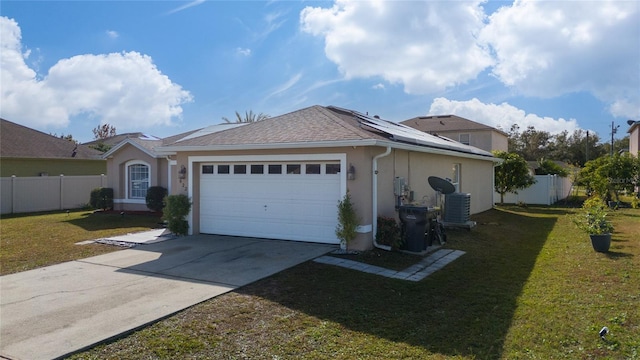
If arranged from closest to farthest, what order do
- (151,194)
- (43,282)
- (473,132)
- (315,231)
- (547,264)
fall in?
(43,282) < (547,264) < (315,231) < (151,194) < (473,132)

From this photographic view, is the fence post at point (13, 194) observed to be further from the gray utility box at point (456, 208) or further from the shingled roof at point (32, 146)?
the gray utility box at point (456, 208)

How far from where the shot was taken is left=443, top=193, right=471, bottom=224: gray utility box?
12.7 m

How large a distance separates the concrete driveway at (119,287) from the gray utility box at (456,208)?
197 inches

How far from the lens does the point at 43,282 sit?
7.11 m

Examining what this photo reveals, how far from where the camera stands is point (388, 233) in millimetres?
9414

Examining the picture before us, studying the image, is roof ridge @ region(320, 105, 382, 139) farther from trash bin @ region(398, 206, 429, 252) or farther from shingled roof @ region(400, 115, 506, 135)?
shingled roof @ region(400, 115, 506, 135)

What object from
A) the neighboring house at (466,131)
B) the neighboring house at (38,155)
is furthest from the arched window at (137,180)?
the neighboring house at (466,131)

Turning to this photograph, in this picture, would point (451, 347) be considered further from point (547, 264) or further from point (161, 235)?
point (161, 235)

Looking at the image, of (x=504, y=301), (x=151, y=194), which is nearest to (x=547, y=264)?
(x=504, y=301)

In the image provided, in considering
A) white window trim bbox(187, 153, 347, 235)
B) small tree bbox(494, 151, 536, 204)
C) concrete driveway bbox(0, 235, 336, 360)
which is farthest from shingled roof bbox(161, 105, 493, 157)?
small tree bbox(494, 151, 536, 204)

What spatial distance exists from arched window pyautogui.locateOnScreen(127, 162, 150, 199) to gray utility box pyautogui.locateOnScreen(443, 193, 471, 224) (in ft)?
40.1

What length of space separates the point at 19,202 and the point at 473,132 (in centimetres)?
2927

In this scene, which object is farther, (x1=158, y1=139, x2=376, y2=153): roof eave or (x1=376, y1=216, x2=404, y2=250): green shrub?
(x1=376, y1=216, x2=404, y2=250): green shrub

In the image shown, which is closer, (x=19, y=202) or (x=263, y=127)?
(x=263, y=127)
